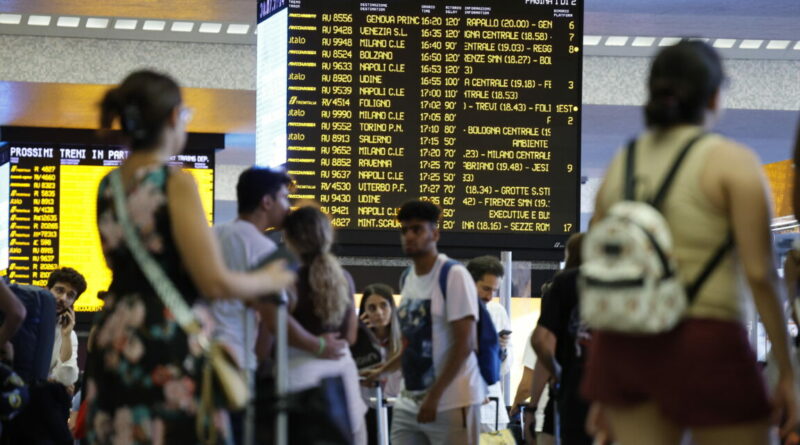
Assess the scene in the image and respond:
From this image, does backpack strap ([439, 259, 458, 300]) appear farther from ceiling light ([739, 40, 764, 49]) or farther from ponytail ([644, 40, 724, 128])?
ceiling light ([739, 40, 764, 49])

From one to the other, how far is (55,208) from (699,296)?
38.1 ft

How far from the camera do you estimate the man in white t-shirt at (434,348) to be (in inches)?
214

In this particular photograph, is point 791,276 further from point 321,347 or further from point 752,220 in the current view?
point 321,347

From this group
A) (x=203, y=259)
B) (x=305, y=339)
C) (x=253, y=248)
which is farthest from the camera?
(x=305, y=339)

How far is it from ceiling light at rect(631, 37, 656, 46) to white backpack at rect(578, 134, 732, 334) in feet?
32.0

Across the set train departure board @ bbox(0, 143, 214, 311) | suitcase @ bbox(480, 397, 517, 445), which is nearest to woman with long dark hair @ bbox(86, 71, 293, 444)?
suitcase @ bbox(480, 397, 517, 445)

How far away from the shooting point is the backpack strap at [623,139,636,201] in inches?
112

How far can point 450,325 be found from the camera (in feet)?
18.1

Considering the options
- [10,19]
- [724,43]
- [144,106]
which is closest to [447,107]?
[10,19]

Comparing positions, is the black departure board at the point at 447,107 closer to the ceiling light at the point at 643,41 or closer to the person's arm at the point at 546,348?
the person's arm at the point at 546,348

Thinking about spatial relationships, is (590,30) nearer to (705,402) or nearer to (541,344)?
(541,344)

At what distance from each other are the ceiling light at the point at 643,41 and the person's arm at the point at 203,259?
9733mm

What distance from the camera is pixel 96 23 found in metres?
11.5

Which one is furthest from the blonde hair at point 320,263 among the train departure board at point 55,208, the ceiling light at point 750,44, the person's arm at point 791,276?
the train departure board at point 55,208
